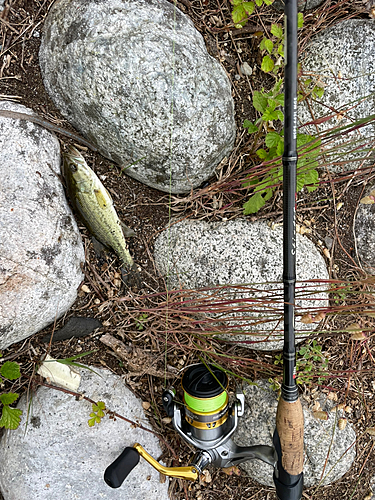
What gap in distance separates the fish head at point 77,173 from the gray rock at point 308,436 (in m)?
1.54

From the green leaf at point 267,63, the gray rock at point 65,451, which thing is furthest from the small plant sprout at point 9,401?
the green leaf at point 267,63

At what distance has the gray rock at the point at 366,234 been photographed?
2395mm

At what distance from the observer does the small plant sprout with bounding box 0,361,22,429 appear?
1954 mm

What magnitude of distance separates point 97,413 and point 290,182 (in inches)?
63.7

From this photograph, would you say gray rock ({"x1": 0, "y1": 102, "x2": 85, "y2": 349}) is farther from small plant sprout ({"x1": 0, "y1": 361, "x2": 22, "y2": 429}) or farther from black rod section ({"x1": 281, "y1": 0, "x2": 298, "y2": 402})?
black rod section ({"x1": 281, "y1": 0, "x2": 298, "y2": 402})

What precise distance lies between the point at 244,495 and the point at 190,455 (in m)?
0.46

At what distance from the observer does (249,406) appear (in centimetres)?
230

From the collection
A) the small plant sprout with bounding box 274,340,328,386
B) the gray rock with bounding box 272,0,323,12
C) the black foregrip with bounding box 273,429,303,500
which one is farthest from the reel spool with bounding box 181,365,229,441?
the gray rock with bounding box 272,0,323,12

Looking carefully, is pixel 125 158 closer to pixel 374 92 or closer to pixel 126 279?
pixel 126 279

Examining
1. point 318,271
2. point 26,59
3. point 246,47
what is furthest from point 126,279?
point 246,47

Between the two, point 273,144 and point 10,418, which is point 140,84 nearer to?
point 273,144

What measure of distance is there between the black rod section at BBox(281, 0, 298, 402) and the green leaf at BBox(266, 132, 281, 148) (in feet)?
1.51

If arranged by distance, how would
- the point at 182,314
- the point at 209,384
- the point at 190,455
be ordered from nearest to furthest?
the point at 209,384 < the point at 182,314 < the point at 190,455

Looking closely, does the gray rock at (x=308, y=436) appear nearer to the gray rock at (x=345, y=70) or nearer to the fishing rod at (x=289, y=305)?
the fishing rod at (x=289, y=305)
